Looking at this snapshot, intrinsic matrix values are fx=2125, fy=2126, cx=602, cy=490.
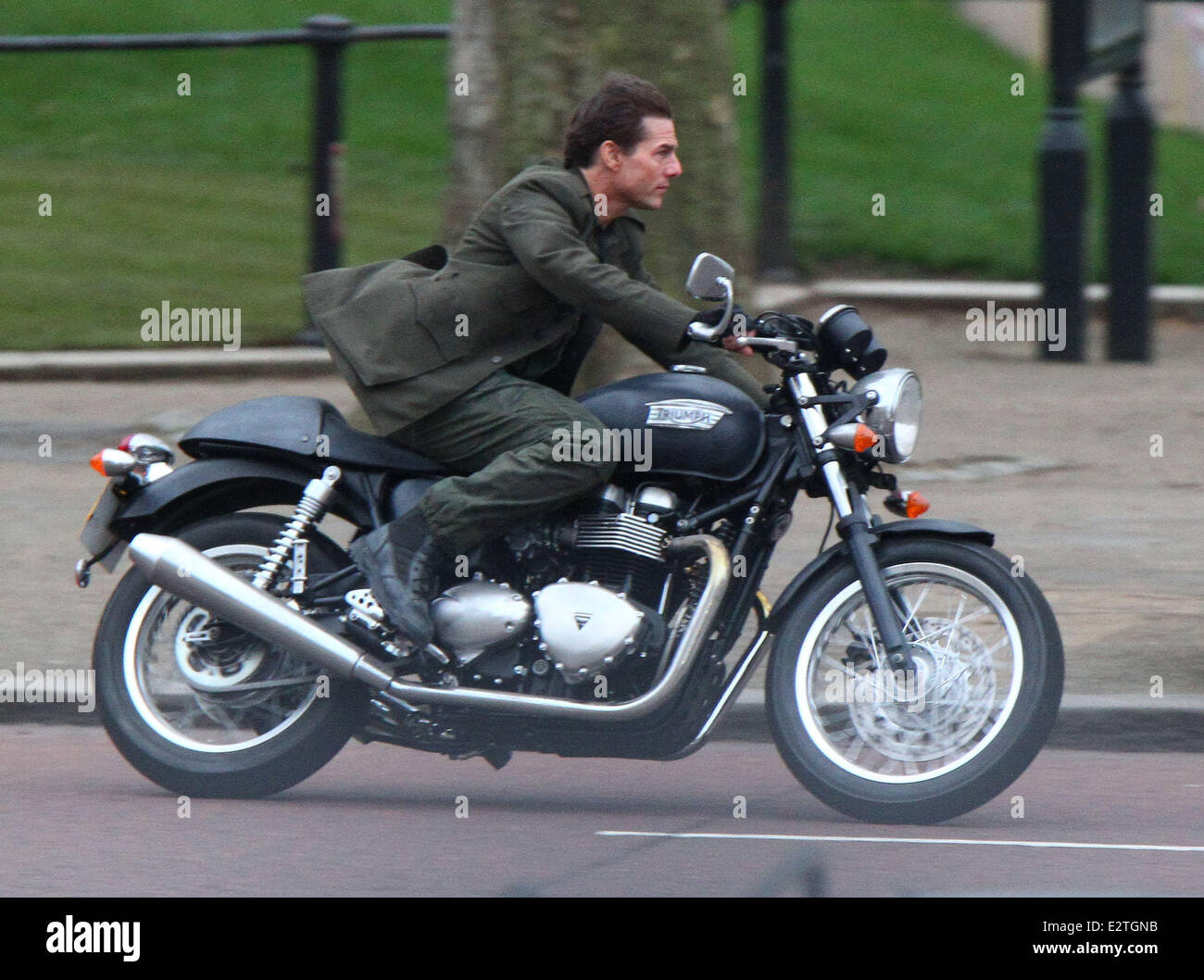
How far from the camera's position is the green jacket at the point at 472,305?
17.2ft

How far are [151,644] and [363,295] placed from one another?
1.09 m

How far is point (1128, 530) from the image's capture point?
8.90 m

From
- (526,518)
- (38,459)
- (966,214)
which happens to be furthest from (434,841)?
(966,214)

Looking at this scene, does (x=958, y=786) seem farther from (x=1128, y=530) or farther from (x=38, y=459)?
(x=38, y=459)

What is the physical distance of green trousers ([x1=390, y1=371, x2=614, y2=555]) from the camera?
521 centimetres

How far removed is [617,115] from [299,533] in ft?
4.41

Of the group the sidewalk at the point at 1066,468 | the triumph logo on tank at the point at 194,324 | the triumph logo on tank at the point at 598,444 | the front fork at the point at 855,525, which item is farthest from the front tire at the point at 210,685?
the triumph logo on tank at the point at 194,324

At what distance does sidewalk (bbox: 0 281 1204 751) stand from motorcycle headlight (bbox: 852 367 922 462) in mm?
1362

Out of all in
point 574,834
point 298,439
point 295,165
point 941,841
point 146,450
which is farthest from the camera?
point 295,165

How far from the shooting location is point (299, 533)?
5.50 metres

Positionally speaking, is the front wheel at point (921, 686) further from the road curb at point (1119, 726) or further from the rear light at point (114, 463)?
the rear light at point (114, 463)

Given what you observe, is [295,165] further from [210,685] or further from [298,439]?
[210,685]

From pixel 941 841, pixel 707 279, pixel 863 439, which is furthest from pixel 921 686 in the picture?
pixel 707 279

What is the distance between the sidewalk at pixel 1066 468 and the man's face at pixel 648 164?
5.66ft
